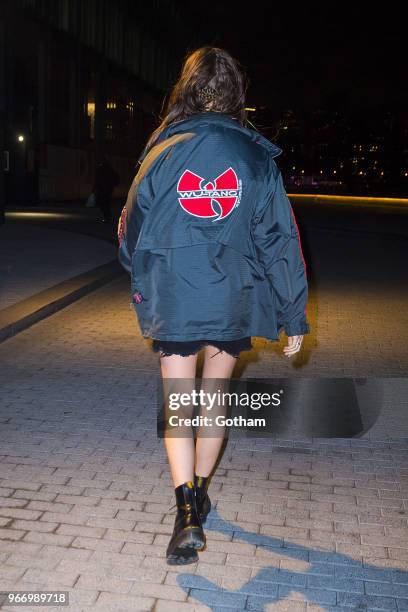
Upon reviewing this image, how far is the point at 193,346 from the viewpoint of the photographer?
306 centimetres

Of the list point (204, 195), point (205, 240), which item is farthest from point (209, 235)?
point (204, 195)

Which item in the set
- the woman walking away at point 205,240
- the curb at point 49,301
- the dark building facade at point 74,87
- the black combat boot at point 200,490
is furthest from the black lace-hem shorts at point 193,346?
the dark building facade at point 74,87

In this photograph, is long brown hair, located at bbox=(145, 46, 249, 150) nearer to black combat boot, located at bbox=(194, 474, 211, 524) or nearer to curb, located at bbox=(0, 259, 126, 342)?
black combat boot, located at bbox=(194, 474, 211, 524)

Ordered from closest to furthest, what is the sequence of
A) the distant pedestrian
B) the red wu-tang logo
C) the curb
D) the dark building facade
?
1. the red wu-tang logo
2. the curb
3. the distant pedestrian
4. the dark building facade

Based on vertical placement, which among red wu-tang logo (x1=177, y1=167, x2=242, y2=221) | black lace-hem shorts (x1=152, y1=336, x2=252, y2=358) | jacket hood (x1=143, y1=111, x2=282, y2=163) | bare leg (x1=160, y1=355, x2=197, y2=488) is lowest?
bare leg (x1=160, y1=355, x2=197, y2=488)

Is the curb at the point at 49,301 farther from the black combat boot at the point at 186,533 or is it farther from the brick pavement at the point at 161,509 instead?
the black combat boot at the point at 186,533

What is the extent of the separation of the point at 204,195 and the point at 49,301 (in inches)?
269

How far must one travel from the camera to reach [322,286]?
497 inches

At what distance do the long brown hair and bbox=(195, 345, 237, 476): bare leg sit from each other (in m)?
0.91

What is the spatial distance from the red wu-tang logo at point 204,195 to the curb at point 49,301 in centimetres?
520

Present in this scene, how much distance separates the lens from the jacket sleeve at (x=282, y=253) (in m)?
3.04

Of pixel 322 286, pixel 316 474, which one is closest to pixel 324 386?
pixel 316 474

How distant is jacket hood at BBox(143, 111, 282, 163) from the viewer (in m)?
2.96

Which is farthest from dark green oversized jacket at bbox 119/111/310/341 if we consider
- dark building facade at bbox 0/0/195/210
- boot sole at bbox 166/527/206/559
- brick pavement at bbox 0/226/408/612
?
dark building facade at bbox 0/0/195/210
